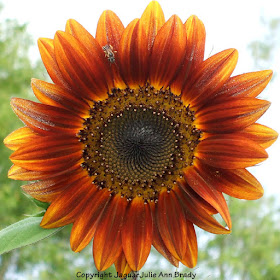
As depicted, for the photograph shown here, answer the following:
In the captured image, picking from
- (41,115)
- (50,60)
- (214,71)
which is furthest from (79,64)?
(214,71)

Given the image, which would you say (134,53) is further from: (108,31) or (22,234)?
(22,234)

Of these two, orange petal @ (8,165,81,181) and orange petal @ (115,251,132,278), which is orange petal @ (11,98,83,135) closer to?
orange petal @ (8,165,81,181)

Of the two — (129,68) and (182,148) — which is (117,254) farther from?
(129,68)

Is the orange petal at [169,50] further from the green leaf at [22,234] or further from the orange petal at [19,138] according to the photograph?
the green leaf at [22,234]

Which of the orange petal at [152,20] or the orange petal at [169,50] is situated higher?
the orange petal at [152,20]

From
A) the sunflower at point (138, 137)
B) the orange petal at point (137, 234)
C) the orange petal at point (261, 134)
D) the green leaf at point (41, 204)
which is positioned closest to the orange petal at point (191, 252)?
the sunflower at point (138, 137)

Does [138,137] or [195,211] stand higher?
[138,137]
